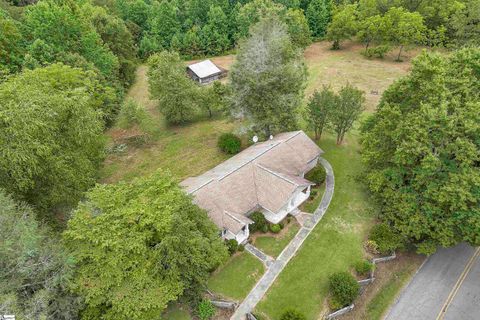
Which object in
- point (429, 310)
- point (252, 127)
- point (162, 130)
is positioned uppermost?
point (252, 127)

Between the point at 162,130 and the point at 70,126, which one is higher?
the point at 70,126

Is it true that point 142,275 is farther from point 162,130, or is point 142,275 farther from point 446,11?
point 446,11

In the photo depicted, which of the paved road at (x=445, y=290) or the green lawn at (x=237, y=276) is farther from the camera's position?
the green lawn at (x=237, y=276)

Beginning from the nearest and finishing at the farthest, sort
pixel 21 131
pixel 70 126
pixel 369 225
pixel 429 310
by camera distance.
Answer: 1. pixel 21 131
2. pixel 429 310
3. pixel 70 126
4. pixel 369 225

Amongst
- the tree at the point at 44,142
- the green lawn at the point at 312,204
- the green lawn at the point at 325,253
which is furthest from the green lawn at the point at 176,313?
the green lawn at the point at 312,204

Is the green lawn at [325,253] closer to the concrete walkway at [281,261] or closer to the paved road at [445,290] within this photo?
the concrete walkway at [281,261]

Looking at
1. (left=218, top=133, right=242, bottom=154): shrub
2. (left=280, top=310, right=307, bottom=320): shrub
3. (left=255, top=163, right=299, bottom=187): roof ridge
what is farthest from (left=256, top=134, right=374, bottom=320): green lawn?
(left=218, top=133, right=242, bottom=154): shrub

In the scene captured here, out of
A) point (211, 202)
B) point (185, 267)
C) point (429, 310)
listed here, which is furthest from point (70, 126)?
point (429, 310)
